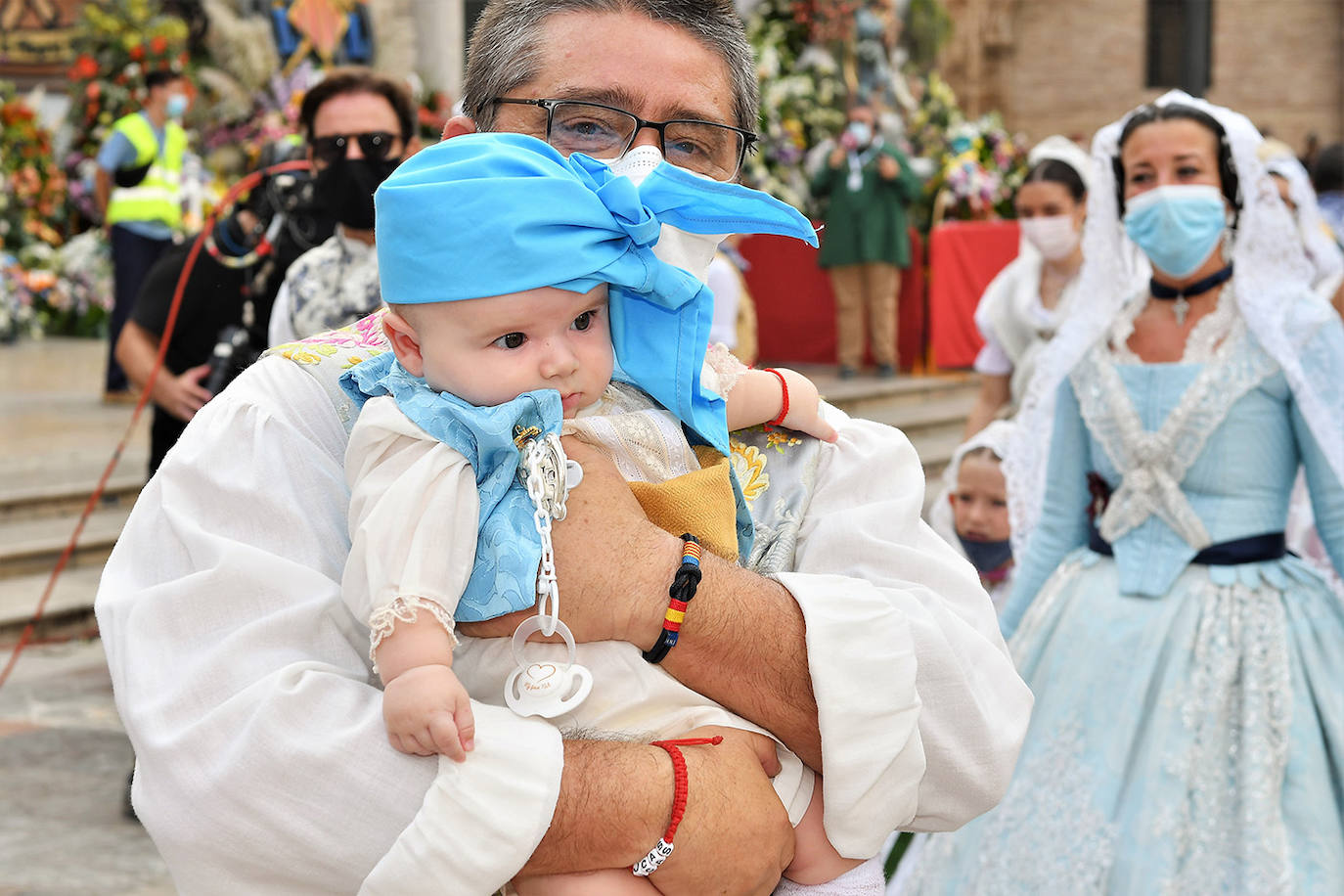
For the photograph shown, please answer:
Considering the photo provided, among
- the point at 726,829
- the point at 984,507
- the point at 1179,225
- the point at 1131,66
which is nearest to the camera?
the point at 726,829

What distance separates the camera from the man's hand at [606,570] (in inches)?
64.3

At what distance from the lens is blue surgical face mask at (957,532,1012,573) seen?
4816 mm

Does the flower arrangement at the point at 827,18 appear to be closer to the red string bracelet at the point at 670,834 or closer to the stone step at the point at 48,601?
the stone step at the point at 48,601

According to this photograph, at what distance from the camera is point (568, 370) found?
1646 millimetres

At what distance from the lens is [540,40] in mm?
1939

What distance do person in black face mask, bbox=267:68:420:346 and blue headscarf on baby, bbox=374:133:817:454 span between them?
210cm

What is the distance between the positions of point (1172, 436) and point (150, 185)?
8213mm

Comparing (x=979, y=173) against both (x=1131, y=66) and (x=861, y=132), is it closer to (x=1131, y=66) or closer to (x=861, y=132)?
(x=861, y=132)

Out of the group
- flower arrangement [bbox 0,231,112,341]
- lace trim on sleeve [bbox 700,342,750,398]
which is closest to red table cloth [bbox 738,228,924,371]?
flower arrangement [bbox 0,231,112,341]

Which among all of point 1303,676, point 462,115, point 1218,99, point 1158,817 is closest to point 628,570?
point 462,115

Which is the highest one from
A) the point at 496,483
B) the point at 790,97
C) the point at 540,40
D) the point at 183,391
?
the point at 540,40

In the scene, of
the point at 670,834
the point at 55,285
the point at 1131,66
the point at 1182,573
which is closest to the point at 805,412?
the point at 670,834

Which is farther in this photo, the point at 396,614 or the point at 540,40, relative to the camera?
the point at 540,40

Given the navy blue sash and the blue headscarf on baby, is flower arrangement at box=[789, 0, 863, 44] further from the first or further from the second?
the blue headscarf on baby
